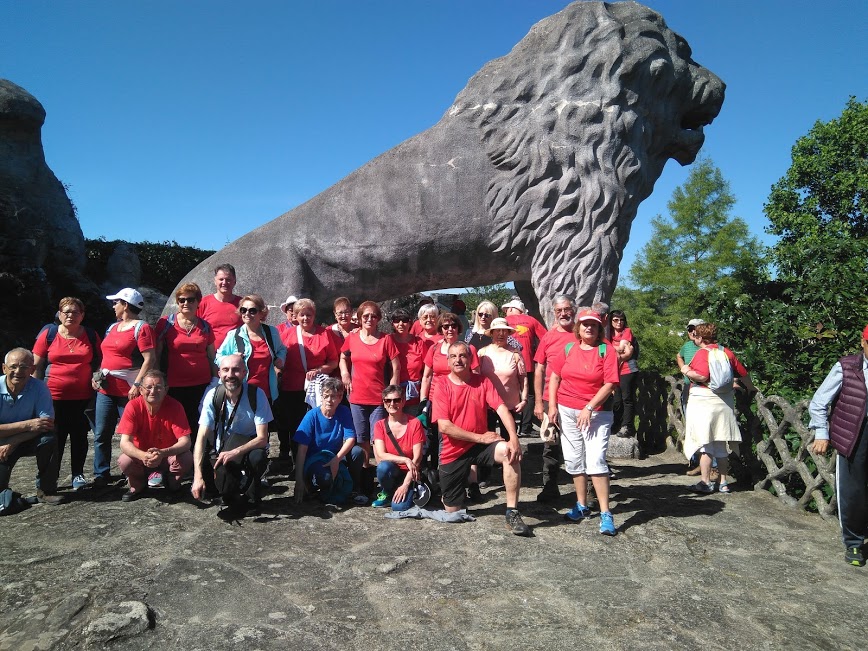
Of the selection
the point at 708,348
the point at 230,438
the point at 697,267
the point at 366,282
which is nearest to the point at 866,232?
the point at 697,267

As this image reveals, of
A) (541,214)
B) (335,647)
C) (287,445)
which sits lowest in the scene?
(335,647)

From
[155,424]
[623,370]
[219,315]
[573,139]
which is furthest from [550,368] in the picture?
[155,424]

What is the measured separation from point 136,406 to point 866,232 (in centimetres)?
2595

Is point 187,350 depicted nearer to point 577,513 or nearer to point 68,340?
point 68,340

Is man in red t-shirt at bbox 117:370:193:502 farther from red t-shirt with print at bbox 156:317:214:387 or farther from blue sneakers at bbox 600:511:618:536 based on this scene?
blue sneakers at bbox 600:511:618:536

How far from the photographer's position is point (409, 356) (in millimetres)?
5367

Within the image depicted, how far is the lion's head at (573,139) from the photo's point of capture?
237 inches

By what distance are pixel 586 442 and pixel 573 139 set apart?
3264mm

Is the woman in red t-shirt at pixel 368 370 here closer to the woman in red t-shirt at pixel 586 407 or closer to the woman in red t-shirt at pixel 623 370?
the woman in red t-shirt at pixel 586 407

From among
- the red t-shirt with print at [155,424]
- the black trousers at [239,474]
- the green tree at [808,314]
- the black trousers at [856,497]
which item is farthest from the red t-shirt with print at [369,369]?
the green tree at [808,314]

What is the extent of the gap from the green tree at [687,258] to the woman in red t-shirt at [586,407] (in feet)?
48.3

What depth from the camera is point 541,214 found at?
19.8 ft

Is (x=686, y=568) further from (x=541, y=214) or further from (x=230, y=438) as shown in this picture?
(x=541, y=214)

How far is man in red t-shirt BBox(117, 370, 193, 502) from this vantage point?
4359 millimetres
